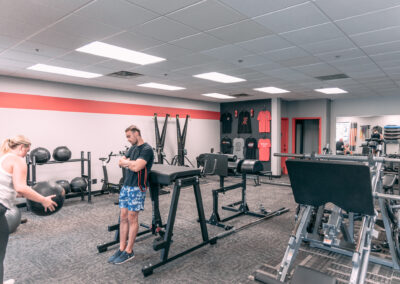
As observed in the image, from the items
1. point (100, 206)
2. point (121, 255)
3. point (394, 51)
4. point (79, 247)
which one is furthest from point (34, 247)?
point (394, 51)

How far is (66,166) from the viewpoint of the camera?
6.28 metres

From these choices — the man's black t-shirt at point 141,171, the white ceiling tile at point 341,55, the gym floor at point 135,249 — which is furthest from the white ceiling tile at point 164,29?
the gym floor at point 135,249

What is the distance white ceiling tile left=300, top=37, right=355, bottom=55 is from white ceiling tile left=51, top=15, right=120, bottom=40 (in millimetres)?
2518

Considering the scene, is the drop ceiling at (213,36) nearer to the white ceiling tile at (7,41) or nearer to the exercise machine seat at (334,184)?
the white ceiling tile at (7,41)

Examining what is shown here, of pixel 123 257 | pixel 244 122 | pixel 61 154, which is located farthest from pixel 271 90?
pixel 123 257

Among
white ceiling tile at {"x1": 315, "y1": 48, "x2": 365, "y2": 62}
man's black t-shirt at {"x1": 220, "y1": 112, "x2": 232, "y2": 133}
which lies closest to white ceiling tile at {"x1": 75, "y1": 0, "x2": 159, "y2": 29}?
white ceiling tile at {"x1": 315, "y1": 48, "x2": 365, "y2": 62}

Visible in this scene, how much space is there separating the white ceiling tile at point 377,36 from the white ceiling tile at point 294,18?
2.44 ft

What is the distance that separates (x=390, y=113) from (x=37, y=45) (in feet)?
29.7

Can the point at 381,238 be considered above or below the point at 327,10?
below

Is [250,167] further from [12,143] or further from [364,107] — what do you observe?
[364,107]

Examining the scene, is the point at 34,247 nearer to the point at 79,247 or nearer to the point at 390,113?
the point at 79,247

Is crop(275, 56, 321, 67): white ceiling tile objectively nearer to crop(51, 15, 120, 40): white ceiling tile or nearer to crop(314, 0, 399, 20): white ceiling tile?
crop(314, 0, 399, 20): white ceiling tile

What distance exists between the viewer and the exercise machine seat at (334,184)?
2.18 meters

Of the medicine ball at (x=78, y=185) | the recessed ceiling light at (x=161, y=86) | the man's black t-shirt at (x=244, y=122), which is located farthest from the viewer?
the man's black t-shirt at (x=244, y=122)
